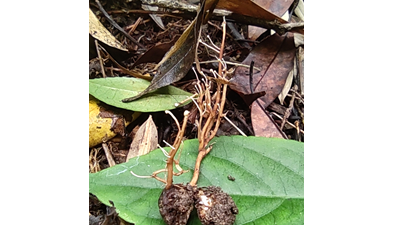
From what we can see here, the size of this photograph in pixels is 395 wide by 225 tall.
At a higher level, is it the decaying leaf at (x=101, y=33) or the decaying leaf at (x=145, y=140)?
the decaying leaf at (x=101, y=33)

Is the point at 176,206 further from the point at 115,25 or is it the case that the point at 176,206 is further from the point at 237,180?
the point at 115,25

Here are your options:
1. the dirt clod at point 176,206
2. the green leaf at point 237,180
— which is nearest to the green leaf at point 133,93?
the green leaf at point 237,180

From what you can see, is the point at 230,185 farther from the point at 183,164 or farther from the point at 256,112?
the point at 256,112

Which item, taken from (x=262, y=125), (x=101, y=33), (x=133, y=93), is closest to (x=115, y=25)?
(x=101, y=33)

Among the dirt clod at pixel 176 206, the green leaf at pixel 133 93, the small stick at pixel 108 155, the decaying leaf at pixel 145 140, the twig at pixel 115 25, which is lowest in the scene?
the dirt clod at pixel 176 206

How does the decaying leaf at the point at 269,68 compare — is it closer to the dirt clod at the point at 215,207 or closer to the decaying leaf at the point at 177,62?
the decaying leaf at the point at 177,62

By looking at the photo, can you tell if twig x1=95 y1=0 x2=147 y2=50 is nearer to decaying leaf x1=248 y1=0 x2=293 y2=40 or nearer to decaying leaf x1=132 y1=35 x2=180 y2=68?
decaying leaf x1=132 y1=35 x2=180 y2=68
